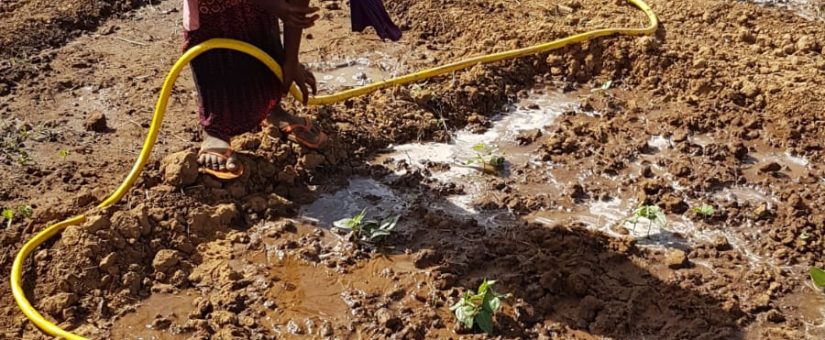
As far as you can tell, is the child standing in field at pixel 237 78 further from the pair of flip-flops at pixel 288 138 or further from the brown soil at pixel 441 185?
the brown soil at pixel 441 185

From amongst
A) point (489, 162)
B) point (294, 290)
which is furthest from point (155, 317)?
point (489, 162)

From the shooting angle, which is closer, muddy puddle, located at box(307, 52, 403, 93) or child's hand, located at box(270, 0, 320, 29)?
child's hand, located at box(270, 0, 320, 29)

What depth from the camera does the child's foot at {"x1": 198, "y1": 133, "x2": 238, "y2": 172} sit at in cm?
371

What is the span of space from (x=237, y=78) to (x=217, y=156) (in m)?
0.36

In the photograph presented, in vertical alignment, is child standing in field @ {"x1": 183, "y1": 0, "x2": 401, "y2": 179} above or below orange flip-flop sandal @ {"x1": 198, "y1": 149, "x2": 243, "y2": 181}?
above

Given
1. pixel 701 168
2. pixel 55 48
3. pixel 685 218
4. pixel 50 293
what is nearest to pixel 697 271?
pixel 685 218

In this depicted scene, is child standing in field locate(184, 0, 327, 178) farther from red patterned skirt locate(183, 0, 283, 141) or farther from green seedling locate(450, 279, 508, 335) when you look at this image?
green seedling locate(450, 279, 508, 335)

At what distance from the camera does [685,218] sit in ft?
12.4

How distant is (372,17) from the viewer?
12.0ft

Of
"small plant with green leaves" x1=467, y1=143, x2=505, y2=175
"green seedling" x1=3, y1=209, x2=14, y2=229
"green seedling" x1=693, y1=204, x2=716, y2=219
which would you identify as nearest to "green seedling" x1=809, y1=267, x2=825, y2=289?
"green seedling" x1=693, y1=204, x2=716, y2=219

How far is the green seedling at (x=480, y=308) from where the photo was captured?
3.07 m

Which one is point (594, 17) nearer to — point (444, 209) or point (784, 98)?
point (784, 98)

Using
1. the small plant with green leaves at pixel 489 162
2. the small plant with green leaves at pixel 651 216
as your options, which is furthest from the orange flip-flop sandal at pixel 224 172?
the small plant with green leaves at pixel 651 216

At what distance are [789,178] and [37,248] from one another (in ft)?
11.3
